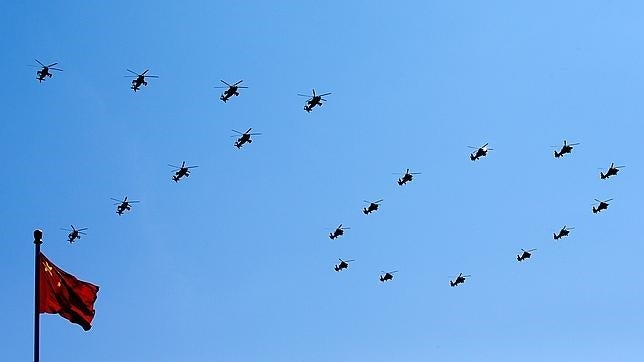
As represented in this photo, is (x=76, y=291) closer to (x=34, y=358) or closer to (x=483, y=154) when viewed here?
(x=34, y=358)

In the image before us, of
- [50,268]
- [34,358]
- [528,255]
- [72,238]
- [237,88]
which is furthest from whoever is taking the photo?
[528,255]

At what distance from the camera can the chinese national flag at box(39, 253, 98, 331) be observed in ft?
121

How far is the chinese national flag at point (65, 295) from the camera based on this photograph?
37.0 metres

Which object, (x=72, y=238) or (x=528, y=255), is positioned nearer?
(x=72, y=238)

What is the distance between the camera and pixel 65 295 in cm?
3862

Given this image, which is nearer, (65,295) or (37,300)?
(37,300)

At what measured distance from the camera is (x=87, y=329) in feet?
128

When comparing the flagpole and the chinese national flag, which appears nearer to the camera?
the flagpole

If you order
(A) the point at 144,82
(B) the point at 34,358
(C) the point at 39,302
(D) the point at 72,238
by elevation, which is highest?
(A) the point at 144,82

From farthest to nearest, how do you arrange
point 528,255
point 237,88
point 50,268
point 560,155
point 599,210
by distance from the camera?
1. point 528,255
2. point 599,210
3. point 560,155
4. point 237,88
5. point 50,268

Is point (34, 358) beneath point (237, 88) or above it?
beneath

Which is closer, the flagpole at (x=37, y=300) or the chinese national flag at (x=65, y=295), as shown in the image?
the flagpole at (x=37, y=300)

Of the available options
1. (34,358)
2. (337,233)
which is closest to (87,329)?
(34,358)

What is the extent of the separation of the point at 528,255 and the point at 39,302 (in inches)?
2989
